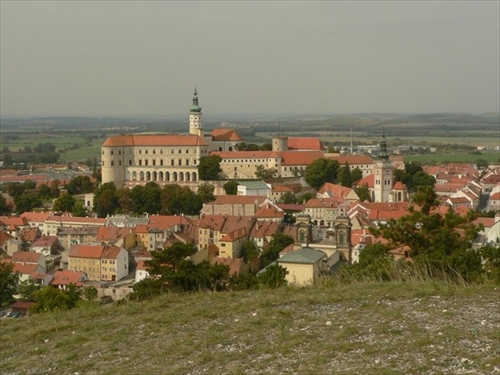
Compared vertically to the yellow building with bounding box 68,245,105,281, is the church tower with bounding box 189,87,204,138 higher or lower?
higher

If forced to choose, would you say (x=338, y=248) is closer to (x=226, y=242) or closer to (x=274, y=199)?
(x=226, y=242)

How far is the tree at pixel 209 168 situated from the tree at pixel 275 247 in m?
19.4

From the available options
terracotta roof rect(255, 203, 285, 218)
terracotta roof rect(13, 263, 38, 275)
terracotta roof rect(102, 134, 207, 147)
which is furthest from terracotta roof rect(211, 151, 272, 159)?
terracotta roof rect(13, 263, 38, 275)

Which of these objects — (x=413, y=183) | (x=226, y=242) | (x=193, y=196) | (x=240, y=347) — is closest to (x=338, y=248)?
(x=226, y=242)

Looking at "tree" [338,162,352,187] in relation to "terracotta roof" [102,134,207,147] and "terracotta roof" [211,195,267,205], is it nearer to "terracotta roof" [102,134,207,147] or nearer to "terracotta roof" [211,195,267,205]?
"terracotta roof" [211,195,267,205]

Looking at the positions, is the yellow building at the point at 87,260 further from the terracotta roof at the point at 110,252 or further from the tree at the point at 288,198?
the tree at the point at 288,198

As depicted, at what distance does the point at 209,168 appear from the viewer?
2165 inches

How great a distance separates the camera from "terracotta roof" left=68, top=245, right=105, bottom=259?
116ft

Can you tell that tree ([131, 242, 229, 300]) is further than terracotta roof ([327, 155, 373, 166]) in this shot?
No

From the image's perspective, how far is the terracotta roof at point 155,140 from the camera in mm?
59938

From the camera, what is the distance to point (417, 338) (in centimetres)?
604

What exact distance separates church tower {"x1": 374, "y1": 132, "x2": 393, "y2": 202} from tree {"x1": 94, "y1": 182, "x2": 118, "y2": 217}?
711 inches

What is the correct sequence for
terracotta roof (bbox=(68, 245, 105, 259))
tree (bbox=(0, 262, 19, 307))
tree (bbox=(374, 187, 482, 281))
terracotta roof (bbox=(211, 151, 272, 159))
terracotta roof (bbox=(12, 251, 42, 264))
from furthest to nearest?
1. terracotta roof (bbox=(211, 151, 272, 159))
2. terracotta roof (bbox=(12, 251, 42, 264))
3. terracotta roof (bbox=(68, 245, 105, 259))
4. tree (bbox=(0, 262, 19, 307))
5. tree (bbox=(374, 187, 482, 281))

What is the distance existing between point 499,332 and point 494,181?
199 ft
